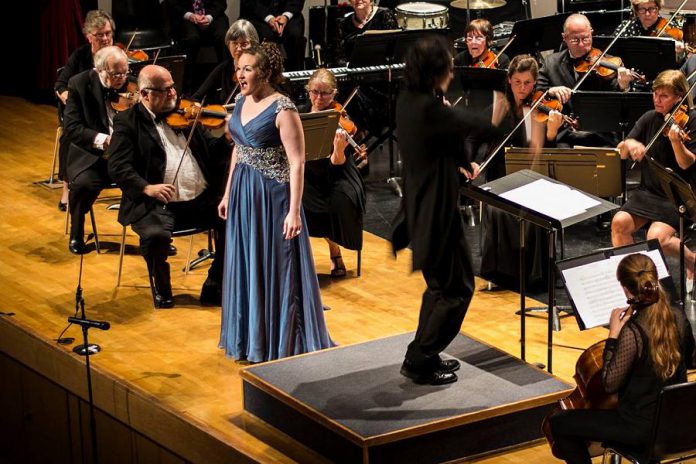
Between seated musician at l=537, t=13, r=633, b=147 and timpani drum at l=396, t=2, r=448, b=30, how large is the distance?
1487 mm

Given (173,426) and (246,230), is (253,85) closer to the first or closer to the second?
(246,230)

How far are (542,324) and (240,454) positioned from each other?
190 centimetres

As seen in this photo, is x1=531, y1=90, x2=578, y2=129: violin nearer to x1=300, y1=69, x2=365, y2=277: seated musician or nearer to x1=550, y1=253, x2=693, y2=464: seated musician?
x1=300, y1=69, x2=365, y2=277: seated musician

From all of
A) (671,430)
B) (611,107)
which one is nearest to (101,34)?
(611,107)

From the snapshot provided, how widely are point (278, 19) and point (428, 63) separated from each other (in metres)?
5.31

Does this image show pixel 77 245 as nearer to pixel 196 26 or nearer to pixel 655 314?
pixel 196 26

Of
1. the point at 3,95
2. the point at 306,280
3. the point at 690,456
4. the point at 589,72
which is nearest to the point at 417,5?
the point at 589,72

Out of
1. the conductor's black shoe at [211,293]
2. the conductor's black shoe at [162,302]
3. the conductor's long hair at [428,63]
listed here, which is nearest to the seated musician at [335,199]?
the conductor's black shoe at [211,293]

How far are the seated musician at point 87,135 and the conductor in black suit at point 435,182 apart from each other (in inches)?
104

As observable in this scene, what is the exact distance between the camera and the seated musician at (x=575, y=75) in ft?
24.9

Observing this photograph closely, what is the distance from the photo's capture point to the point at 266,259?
5.42 m

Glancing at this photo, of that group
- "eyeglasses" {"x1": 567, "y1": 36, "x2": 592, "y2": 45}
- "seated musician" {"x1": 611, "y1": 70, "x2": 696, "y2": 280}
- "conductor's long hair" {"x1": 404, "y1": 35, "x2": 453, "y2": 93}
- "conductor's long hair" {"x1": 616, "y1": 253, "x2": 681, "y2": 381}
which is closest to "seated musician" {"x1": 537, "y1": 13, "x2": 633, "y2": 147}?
"eyeglasses" {"x1": 567, "y1": 36, "x2": 592, "y2": 45}

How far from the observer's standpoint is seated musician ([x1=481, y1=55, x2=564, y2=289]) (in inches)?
253

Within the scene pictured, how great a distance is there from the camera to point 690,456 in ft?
13.6
